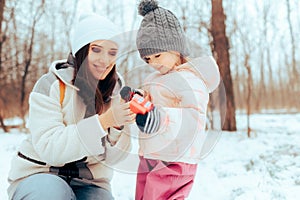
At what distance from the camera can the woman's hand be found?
869 mm

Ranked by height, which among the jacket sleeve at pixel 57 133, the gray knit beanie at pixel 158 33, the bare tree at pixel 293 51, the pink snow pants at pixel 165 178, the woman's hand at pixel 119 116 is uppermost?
the gray knit beanie at pixel 158 33

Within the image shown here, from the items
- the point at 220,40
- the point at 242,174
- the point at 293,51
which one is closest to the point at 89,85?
the point at 242,174

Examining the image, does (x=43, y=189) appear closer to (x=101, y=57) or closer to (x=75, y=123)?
(x=75, y=123)

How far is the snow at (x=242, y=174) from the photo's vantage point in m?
2.05

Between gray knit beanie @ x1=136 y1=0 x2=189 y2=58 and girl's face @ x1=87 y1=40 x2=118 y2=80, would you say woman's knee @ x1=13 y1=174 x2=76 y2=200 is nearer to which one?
girl's face @ x1=87 y1=40 x2=118 y2=80

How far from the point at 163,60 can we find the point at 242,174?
1.87m

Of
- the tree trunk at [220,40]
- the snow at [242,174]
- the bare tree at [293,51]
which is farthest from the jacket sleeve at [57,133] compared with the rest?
the bare tree at [293,51]

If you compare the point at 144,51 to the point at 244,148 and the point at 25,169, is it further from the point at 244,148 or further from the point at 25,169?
the point at 244,148

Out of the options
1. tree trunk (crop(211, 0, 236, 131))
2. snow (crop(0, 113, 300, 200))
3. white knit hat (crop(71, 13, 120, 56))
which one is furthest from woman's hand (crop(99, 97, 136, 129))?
tree trunk (crop(211, 0, 236, 131))

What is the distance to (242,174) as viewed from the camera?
2.59 m

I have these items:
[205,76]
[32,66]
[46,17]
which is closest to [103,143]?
[205,76]

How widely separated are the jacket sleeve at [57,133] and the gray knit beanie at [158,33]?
A: 10.4 inches

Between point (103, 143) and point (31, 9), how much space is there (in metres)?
6.25

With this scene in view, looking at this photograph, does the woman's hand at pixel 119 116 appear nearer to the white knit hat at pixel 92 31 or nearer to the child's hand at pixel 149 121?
the child's hand at pixel 149 121
